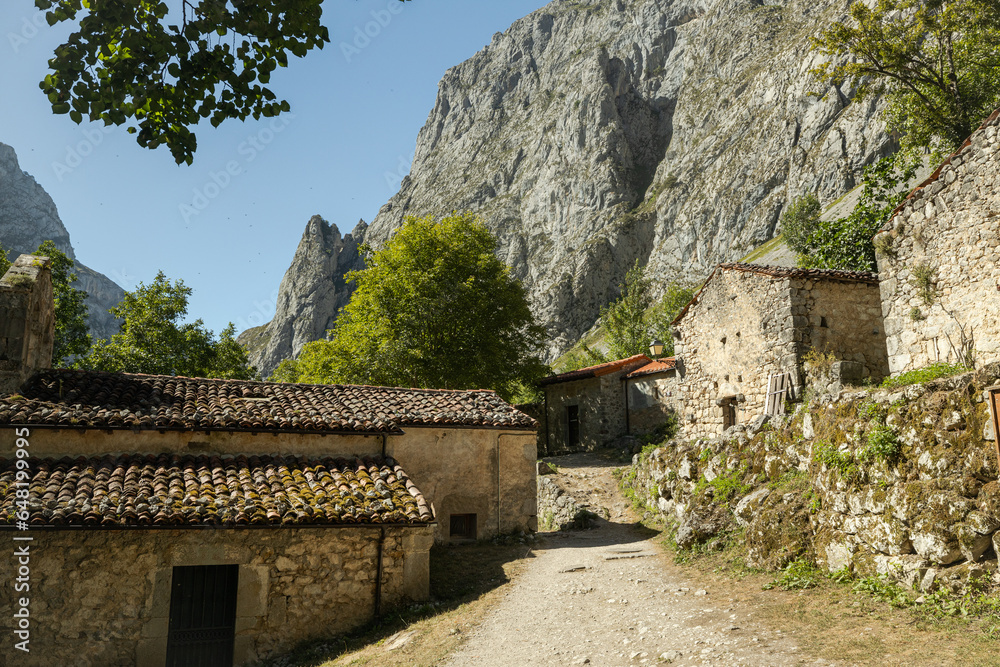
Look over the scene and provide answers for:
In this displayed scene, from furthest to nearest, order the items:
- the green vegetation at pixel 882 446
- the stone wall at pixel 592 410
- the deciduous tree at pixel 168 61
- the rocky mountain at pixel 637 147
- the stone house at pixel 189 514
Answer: the rocky mountain at pixel 637 147
the stone wall at pixel 592 410
the stone house at pixel 189 514
the green vegetation at pixel 882 446
the deciduous tree at pixel 168 61

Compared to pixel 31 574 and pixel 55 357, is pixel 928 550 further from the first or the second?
pixel 55 357

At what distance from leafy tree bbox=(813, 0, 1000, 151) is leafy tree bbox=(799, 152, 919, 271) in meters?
1.62

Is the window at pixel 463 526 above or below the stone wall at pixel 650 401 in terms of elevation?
below

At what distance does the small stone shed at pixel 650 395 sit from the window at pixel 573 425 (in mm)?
2730

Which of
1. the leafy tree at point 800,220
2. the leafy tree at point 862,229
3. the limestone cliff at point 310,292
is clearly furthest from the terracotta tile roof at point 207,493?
the limestone cliff at point 310,292

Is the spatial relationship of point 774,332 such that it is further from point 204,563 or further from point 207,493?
point 204,563

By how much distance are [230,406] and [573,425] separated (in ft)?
60.9

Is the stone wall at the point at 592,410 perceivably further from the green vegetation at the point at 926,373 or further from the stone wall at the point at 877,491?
the green vegetation at the point at 926,373

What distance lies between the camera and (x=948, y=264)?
11.2m

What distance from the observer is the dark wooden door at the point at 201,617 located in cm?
1000

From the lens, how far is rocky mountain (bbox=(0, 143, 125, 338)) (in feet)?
379

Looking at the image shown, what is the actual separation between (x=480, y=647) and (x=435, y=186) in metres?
127

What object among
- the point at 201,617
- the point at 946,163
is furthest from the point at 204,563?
the point at 946,163

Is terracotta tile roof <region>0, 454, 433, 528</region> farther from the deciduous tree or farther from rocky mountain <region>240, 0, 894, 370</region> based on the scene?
rocky mountain <region>240, 0, 894, 370</region>
